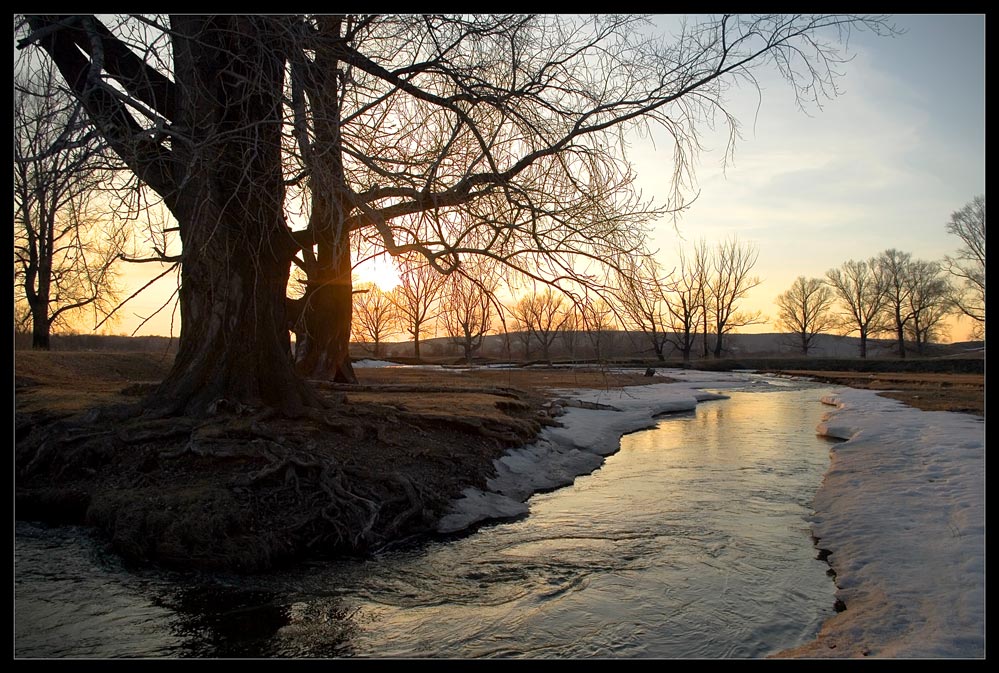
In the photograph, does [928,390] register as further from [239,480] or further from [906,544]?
[239,480]

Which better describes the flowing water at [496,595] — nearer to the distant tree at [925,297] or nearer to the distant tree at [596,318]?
the distant tree at [596,318]

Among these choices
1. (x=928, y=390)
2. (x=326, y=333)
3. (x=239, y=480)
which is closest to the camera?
(x=239, y=480)

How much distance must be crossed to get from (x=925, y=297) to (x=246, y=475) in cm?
6437

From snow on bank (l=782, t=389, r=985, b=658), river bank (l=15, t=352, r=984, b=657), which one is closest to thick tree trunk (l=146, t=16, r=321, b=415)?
river bank (l=15, t=352, r=984, b=657)

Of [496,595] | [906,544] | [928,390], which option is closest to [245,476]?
[496,595]

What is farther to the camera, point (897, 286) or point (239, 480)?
point (897, 286)

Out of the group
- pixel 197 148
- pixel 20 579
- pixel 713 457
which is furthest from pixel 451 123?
pixel 713 457

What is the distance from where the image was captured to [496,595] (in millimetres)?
5828

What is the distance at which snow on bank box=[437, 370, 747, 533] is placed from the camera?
28.2ft

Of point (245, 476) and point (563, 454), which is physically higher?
point (245, 476)

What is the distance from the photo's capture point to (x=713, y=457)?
40.8 ft

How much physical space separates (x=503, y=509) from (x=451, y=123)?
15.3 ft

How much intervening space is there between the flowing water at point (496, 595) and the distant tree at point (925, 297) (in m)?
55.1
